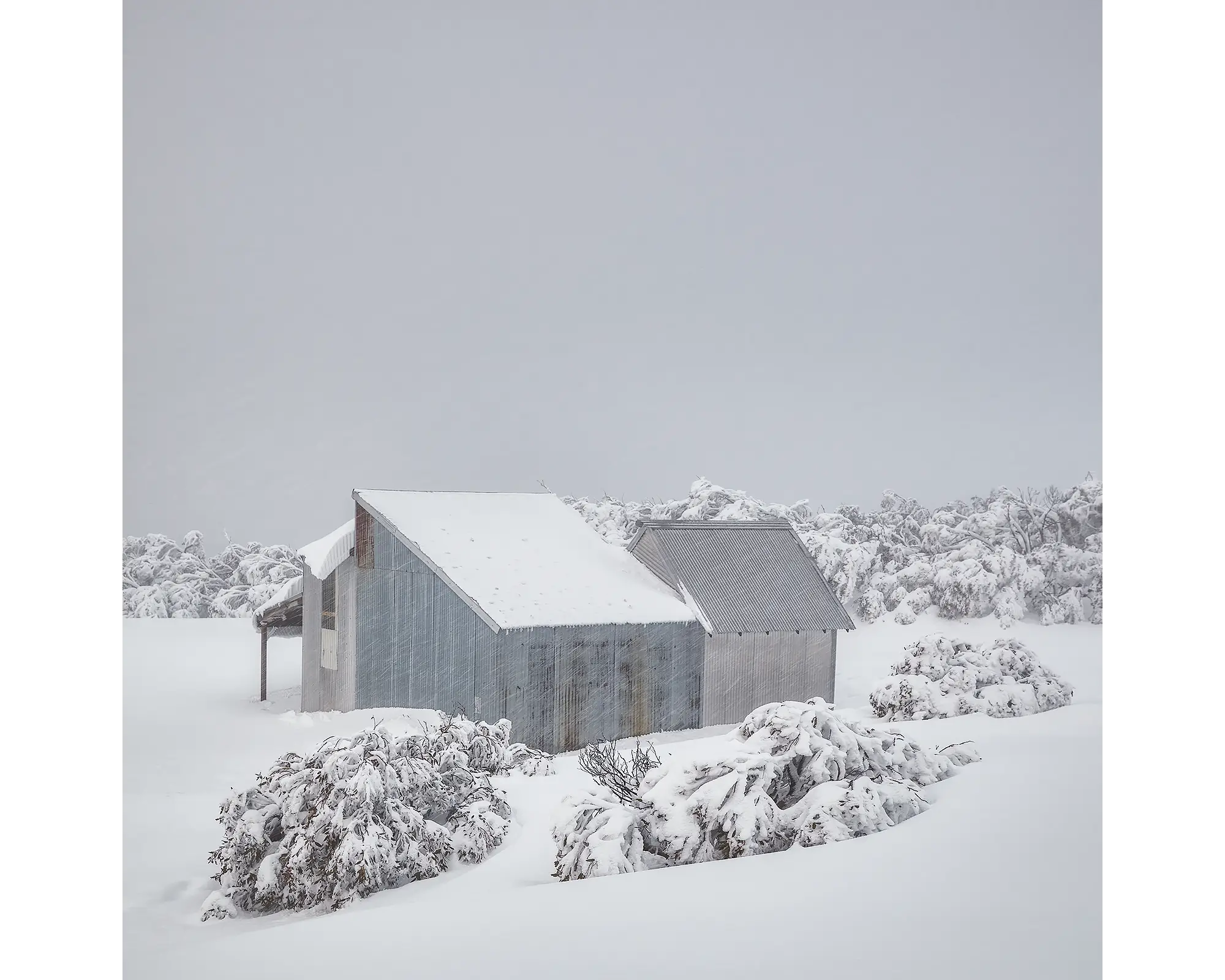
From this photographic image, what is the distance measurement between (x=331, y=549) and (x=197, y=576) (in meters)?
0.60

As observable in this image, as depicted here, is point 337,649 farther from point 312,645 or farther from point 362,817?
point 362,817

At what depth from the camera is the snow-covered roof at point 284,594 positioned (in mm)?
5005

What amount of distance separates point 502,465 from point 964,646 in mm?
2507

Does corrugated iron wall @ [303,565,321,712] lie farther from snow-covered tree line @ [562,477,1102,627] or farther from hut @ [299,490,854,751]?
snow-covered tree line @ [562,477,1102,627]

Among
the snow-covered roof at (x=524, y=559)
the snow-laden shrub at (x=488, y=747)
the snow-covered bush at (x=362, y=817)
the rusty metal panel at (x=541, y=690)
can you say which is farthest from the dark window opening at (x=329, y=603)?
the rusty metal panel at (x=541, y=690)

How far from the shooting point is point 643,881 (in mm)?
4344

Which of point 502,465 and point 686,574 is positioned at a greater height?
point 502,465

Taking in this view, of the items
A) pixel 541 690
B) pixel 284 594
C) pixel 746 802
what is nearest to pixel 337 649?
pixel 284 594

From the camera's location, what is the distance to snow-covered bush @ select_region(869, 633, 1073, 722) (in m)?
5.42

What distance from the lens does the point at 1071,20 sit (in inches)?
220

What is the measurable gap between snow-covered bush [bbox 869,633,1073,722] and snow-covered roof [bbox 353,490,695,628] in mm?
1219
